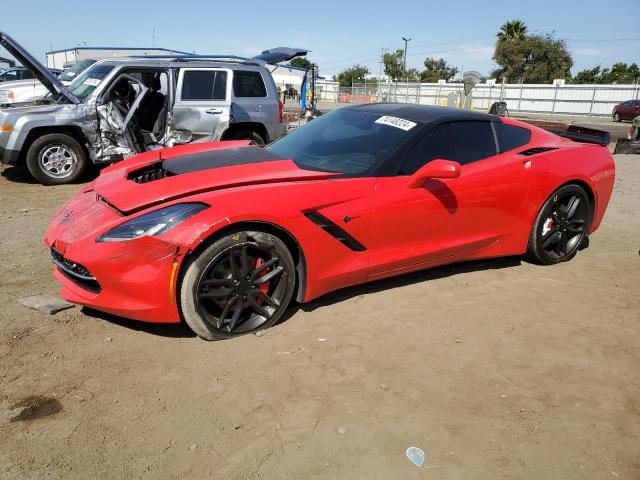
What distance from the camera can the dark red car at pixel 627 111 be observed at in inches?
997

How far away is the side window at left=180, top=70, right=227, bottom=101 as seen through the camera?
304 inches

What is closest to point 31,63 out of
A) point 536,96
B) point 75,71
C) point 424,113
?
point 75,71

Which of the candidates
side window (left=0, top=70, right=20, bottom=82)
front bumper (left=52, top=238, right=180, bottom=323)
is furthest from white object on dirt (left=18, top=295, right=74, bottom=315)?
side window (left=0, top=70, right=20, bottom=82)

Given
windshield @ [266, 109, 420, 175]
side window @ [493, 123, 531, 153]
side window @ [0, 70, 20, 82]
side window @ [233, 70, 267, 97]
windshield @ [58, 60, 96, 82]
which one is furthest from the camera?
side window @ [0, 70, 20, 82]

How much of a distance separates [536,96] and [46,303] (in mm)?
35549

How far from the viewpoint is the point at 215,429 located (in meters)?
2.32

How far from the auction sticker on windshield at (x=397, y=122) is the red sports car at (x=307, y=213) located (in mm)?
16

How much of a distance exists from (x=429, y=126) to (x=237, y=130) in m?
4.96

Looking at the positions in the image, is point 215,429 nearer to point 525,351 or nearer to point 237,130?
point 525,351

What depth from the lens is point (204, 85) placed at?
309 inches

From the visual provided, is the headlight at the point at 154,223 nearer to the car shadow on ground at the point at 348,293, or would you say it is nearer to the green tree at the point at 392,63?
the car shadow on ground at the point at 348,293

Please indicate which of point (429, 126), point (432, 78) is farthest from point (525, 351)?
point (432, 78)

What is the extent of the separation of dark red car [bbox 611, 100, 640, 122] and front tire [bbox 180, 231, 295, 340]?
27.9 meters

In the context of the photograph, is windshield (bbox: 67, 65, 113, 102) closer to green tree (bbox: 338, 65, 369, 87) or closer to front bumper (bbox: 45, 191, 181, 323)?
front bumper (bbox: 45, 191, 181, 323)
